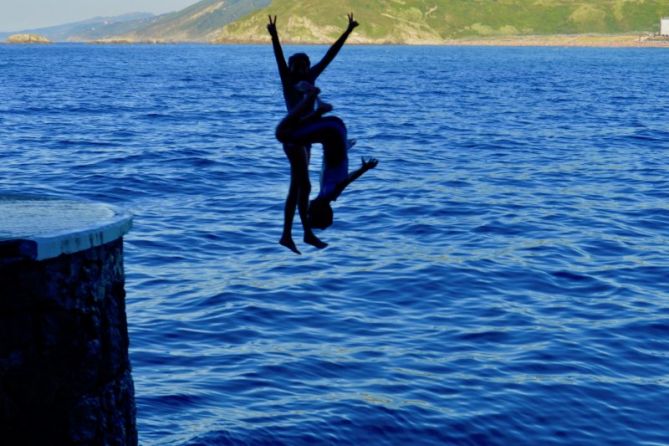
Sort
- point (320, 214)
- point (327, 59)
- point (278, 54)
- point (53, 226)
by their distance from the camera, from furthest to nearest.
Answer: point (320, 214) → point (327, 59) → point (278, 54) → point (53, 226)

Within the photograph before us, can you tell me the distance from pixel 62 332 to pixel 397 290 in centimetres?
1319

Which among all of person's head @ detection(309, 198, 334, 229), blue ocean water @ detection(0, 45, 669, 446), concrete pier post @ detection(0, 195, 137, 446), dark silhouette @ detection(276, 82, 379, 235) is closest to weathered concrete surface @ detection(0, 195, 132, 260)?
concrete pier post @ detection(0, 195, 137, 446)

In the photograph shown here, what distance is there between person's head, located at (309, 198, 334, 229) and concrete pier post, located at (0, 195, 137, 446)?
1.66 m

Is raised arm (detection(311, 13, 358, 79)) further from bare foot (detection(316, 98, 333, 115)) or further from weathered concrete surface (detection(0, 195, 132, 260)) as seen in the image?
weathered concrete surface (detection(0, 195, 132, 260))

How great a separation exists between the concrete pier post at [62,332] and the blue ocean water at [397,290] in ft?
18.1

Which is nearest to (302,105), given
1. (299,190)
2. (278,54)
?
(278,54)

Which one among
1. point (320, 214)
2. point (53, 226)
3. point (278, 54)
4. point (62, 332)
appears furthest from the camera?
point (320, 214)

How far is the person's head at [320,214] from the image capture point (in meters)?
8.48

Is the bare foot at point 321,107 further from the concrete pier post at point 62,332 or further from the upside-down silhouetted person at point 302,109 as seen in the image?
the concrete pier post at point 62,332

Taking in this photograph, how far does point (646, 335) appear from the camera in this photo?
56.0 feet

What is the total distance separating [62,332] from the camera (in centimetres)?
681

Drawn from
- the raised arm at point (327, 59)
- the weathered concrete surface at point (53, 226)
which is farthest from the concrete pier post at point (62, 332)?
the raised arm at point (327, 59)

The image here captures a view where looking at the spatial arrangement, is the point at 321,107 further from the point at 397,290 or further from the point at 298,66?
the point at 397,290

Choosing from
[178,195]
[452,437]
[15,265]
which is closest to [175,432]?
[452,437]
